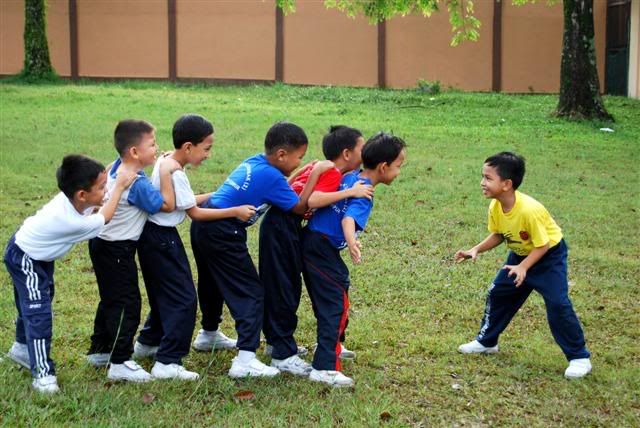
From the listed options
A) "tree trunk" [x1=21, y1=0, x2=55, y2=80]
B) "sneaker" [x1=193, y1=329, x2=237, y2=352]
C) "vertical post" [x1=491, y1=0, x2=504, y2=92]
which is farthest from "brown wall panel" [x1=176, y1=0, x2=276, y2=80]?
"sneaker" [x1=193, y1=329, x2=237, y2=352]

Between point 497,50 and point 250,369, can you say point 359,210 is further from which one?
point 497,50

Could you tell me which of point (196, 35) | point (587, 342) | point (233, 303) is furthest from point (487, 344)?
point (196, 35)

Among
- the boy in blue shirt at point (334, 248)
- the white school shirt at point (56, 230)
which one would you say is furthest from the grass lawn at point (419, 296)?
the white school shirt at point (56, 230)

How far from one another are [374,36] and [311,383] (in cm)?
1944

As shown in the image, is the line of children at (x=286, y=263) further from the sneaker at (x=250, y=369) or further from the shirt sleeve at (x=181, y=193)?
the shirt sleeve at (x=181, y=193)

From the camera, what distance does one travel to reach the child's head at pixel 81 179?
4.67m

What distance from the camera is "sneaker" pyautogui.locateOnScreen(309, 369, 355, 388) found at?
5.01m

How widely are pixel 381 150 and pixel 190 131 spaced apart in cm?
105

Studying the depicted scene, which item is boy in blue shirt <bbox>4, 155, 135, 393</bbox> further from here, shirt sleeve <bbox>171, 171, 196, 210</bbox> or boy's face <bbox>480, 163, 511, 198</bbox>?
boy's face <bbox>480, 163, 511, 198</bbox>

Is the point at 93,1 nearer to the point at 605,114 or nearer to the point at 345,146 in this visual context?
the point at 605,114

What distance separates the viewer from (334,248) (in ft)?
17.2

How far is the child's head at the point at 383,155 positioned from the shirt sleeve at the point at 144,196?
3.88 ft

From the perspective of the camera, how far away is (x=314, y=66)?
23969mm

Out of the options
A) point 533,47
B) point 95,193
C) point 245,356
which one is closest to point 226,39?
point 533,47
